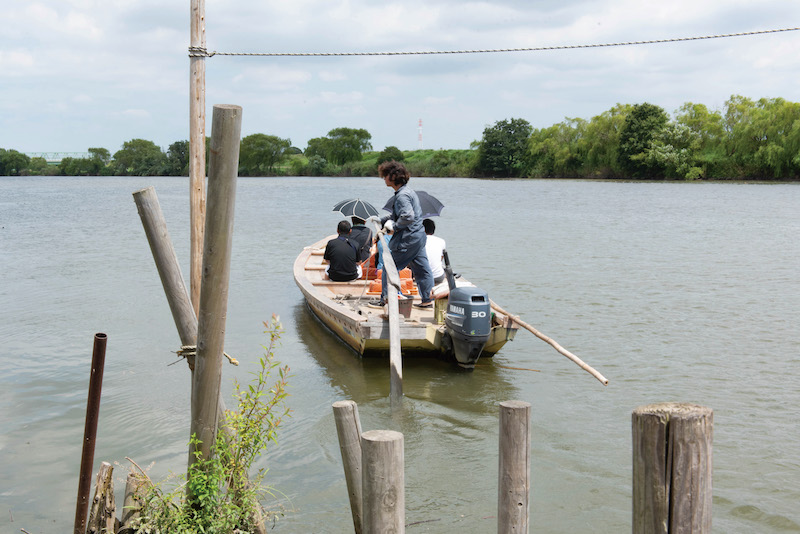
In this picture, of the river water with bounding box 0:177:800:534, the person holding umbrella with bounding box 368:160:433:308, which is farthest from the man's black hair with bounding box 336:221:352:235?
the person holding umbrella with bounding box 368:160:433:308

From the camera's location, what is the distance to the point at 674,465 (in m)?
2.41

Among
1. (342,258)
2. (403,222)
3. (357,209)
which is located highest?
(357,209)

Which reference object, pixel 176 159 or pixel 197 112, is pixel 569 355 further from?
pixel 176 159

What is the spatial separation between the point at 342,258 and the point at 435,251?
198 centimetres

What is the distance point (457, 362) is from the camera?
7.95 meters

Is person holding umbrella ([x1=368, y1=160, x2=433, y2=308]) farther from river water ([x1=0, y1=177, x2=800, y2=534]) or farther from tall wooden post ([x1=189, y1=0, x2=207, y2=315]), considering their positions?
tall wooden post ([x1=189, y1=0, x2=207, y2=315])

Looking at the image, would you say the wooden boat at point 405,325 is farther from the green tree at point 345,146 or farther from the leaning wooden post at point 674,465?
the green tree at point 345,146

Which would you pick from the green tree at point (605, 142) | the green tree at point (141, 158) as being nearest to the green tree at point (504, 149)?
the green tree at point (605, 142)

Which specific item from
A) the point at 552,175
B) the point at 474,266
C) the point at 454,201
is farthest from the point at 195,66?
the point at 552,175

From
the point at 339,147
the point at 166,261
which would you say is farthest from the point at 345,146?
the point at 166,261

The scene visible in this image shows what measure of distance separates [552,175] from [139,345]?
78.9 m

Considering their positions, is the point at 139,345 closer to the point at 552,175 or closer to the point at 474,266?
the point at 474,266

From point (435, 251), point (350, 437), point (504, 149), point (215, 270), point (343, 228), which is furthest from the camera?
point (504, 149)

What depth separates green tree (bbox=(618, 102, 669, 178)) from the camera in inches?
2758
